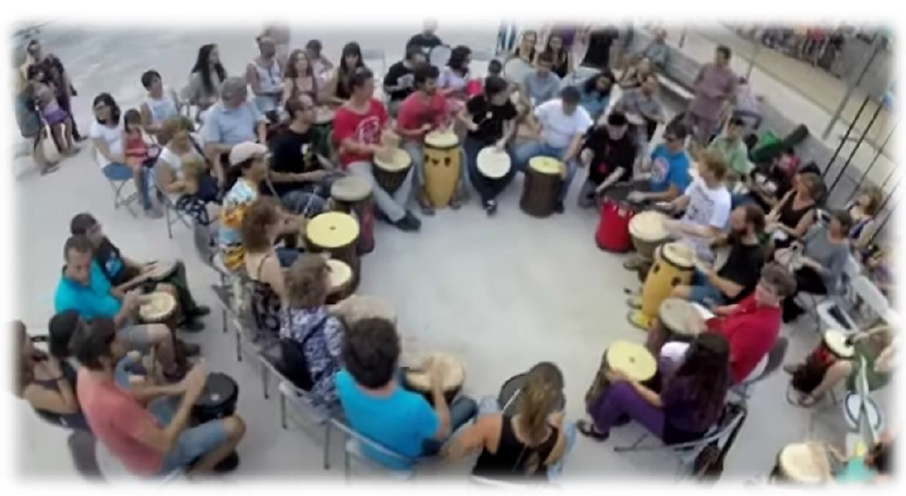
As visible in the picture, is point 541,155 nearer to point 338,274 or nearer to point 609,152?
point 609,152

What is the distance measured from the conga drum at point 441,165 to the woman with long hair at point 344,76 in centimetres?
102

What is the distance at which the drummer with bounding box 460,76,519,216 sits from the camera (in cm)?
601

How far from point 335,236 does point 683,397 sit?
225cm

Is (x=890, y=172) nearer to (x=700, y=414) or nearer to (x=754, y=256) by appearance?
(x=754, y=256)

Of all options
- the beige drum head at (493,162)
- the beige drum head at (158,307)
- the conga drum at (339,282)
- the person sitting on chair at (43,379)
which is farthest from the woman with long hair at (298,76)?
the person sitting on chair at (43,379)

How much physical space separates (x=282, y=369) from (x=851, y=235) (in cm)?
403

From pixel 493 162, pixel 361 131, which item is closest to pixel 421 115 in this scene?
pixel 361 131

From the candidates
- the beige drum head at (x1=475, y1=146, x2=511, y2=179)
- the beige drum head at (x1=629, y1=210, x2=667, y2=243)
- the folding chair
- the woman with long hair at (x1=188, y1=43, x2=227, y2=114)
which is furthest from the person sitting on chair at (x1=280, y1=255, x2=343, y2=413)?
the woman with long hair at (x1=188, y1=43, x2=227, y2=114)

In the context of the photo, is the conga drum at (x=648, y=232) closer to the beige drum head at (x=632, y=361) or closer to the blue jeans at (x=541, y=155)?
the blue jeans at (x=541, y=155)

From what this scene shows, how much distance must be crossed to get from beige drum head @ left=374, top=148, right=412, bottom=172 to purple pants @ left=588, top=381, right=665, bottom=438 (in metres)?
2.31

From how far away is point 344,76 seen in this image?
636 centimetres

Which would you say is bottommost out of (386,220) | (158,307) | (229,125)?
(386,220)

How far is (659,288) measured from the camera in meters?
4.85

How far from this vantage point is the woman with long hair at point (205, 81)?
6.27m
